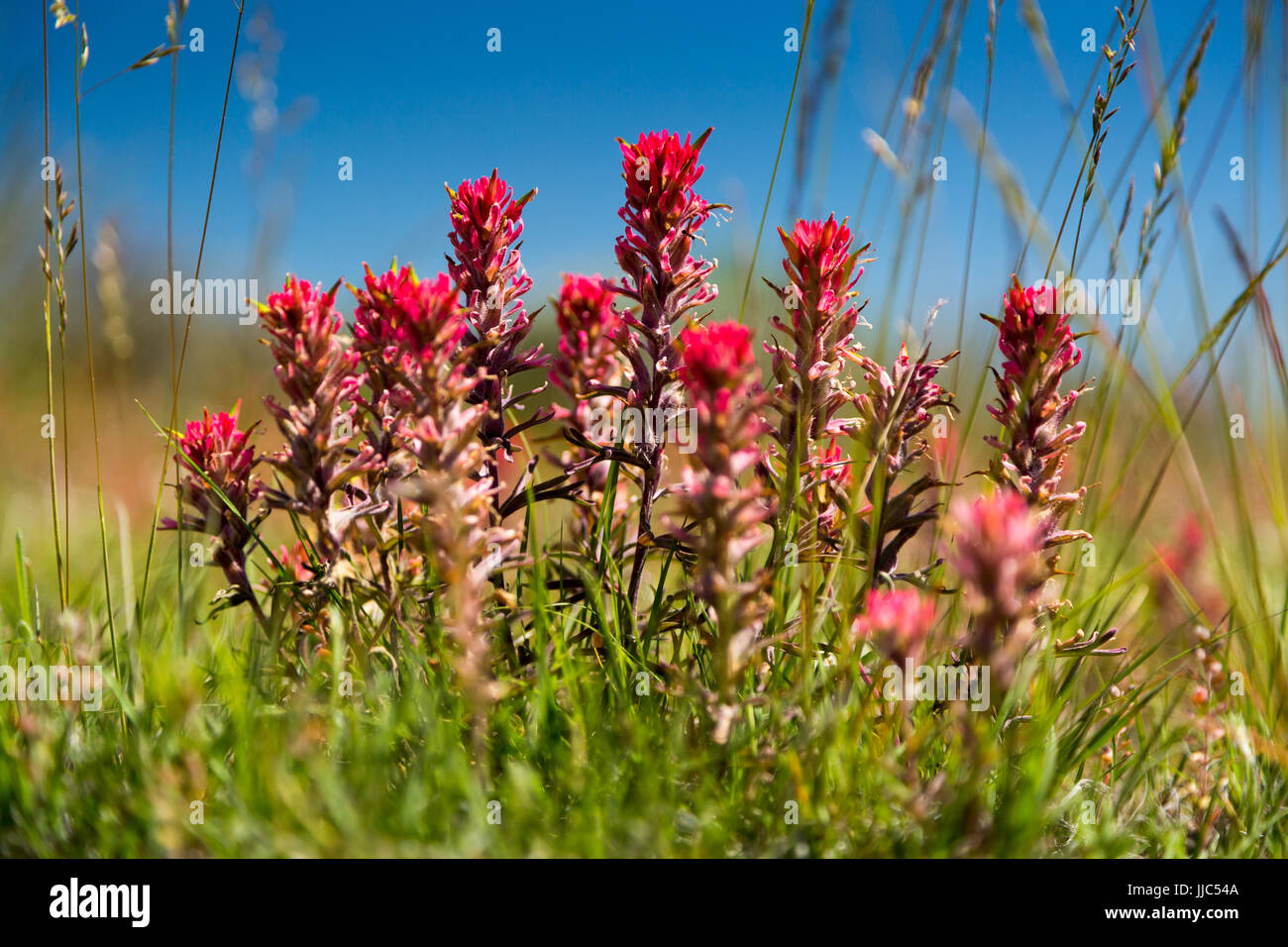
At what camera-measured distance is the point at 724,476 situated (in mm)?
1219

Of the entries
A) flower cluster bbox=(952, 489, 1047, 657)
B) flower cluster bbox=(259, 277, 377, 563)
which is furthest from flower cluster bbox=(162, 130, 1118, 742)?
flower cluster bbox=(952, 489, 1047, 657)

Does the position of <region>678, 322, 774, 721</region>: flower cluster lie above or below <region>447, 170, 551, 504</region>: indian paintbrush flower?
below

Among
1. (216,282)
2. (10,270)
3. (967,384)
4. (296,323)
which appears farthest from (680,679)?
(10,270)

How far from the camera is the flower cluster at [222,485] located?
175cm

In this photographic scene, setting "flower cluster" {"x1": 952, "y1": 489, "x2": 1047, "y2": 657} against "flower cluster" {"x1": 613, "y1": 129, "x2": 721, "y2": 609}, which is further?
"flower cluster" {"x1": 613, "y1": 129, "x2": 721, "y2": 609}

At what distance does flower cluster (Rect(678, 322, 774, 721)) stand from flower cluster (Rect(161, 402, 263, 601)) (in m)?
1.02

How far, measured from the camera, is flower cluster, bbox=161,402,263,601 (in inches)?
69.0

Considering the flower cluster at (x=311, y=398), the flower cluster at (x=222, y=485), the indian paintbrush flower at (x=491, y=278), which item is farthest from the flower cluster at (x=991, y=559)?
the flower cluster at (x=222, y=485)

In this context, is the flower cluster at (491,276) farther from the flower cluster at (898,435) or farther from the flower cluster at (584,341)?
the flower cluster at (898,435)

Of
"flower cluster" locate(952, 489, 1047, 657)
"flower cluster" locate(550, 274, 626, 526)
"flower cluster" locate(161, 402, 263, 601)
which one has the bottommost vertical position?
"flower cluster" locate(952, 489, 1047, 657)

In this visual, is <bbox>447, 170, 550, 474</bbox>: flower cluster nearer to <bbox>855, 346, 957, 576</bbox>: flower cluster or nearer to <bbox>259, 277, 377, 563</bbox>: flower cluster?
<bbox>259, 277, 377, 563</bbox>: flower cluster

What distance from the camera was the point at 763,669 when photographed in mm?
1706

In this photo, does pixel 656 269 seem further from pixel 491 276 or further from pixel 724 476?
pixel 724 476

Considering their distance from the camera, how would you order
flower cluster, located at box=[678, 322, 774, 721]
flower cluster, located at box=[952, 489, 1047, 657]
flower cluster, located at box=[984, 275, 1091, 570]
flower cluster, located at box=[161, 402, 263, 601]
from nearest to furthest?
flower cluster, located at box=[952, 489, 1047, 657], flower cluster, located at box=[678, 322, 774, 721], flower cluster, located at box=[984, 275, 1091, 570], flower cluster, located at box=[161, 402, 263, 601]
